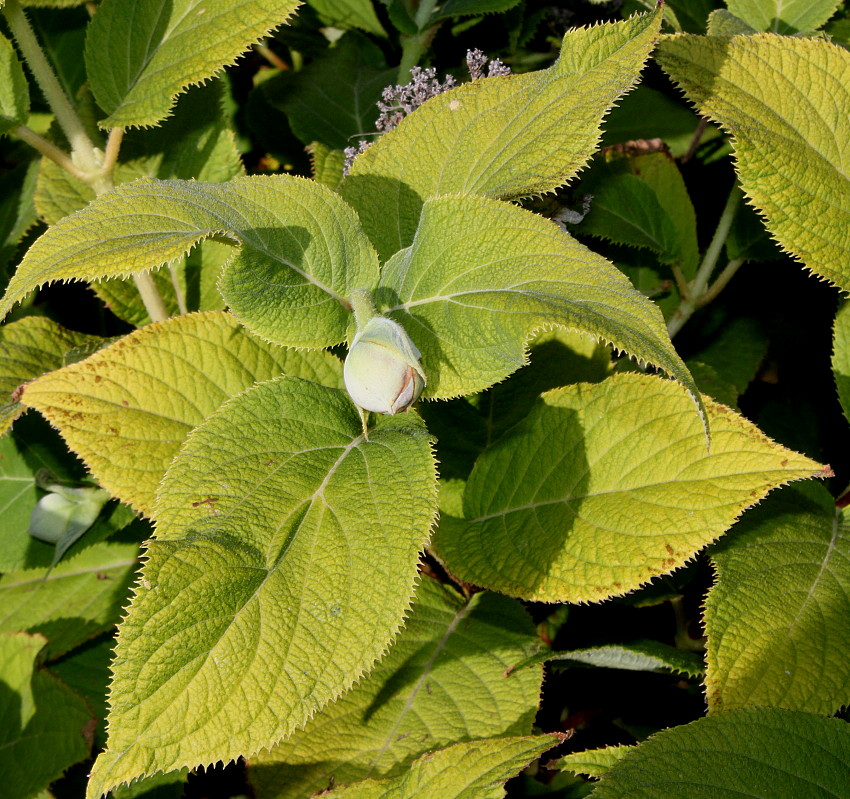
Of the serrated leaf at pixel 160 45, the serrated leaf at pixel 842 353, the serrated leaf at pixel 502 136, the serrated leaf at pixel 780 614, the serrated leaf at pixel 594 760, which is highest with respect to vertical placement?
the serrated leaf at pixel 160 45

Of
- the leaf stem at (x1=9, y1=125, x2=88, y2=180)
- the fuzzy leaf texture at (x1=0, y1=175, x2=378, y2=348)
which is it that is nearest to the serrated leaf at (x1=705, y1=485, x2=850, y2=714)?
the fuzzy leaf texture at (x1=0, y1=175, x2=378, y2=348)

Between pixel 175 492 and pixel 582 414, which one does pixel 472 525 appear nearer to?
pixel 582 414

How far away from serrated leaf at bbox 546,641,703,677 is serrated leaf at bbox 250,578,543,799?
8 cm

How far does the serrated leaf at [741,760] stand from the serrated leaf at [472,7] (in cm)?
138

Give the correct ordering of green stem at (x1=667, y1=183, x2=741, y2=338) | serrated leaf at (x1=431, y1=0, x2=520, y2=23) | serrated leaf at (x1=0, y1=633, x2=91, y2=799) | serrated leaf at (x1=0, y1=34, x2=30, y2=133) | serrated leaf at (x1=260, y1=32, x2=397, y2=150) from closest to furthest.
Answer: serrated leaf at (x1=0, y1=633, x2=91, y2=799) → serrated leaf at (x1=0, y1=34, x2=30, y2=133) → green stem at (x1=667, y1=183, x2=741, y2=338) → serrated leaf at (x1=431, y1=0, x2=520, y2=23) → serrated leaf at (x1=260, y1=32, x2=397, y2=150)

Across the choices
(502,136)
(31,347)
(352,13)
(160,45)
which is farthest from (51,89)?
(502,136)

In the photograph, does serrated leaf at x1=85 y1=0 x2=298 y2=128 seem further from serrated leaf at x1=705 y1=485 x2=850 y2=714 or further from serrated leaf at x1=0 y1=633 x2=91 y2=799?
serrated leaf at x1=705 y1=485 x2=850 y2=714

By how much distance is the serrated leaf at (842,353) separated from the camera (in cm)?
141

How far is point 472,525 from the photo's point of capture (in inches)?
51.9

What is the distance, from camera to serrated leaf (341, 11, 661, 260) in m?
1.14

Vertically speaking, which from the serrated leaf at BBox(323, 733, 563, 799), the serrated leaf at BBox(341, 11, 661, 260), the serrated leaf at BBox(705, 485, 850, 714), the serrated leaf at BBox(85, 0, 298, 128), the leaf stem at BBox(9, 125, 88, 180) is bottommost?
the serrated leaf at BBox(705, 485, 850, 714)

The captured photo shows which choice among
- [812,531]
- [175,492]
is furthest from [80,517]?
[812,531]

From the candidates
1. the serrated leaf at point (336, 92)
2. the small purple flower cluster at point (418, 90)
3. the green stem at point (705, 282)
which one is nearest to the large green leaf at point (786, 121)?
the green stem at point (705, 282)

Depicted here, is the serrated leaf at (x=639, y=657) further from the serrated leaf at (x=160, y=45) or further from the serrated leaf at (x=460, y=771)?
the serrated leaf at (x=160, y=45)
